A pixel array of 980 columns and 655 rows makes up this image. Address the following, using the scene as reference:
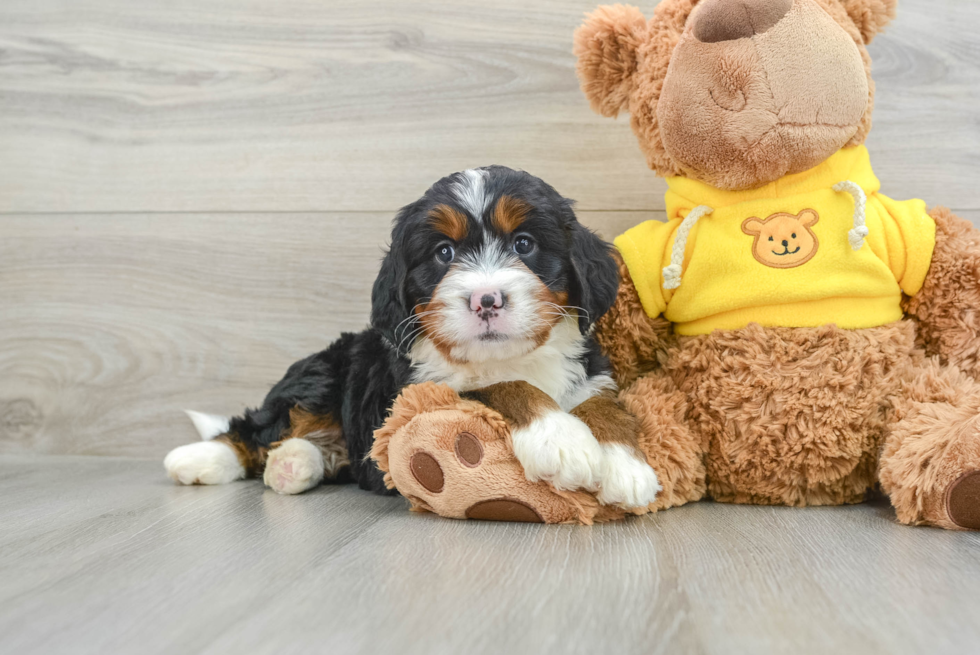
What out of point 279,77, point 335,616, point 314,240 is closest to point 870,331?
point 335,616

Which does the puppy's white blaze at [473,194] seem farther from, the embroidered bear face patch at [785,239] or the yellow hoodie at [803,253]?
the embroidered bear face patch at [785,239]

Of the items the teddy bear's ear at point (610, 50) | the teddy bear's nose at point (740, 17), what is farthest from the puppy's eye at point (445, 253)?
the teddy bear's nose at point (740, 17)

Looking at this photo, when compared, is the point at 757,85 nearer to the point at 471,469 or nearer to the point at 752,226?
the point at 752,226

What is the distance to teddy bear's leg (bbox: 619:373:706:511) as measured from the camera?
157 cm

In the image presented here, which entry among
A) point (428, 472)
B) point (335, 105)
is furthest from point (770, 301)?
point (335, 105)

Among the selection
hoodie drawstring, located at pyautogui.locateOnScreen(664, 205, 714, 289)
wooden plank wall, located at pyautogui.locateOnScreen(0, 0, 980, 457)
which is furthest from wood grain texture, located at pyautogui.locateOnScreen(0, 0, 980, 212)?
hoodie drawstring, located at pyautogui.locateOnScreen(664, 205, 714, 289)

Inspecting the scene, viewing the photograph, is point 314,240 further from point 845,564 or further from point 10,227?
point 845,564

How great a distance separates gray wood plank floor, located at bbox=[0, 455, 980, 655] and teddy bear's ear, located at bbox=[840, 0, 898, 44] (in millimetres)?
1064

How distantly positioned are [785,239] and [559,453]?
0.70 m

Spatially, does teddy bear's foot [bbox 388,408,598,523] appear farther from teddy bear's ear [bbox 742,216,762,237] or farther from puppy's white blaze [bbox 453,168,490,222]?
teddy bear's ear [bbox 742,216,762,237]

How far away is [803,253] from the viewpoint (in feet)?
5.22

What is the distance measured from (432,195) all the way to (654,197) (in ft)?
2.92

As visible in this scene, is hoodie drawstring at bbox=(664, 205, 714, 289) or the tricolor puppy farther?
hoodie drawstring at bbox=(664, 205, 714, 289)

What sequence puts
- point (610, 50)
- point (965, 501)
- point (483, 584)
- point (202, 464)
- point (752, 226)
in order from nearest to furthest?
1. point (483, 584)
2. point (965, 501)
3. point (752, 226)
4. point (610, 50)
5. point (202, 464)
